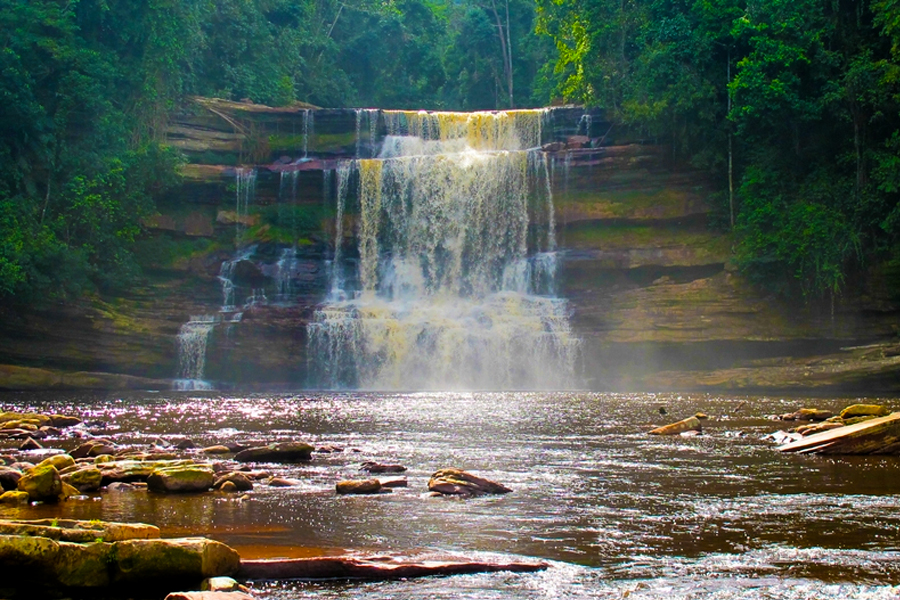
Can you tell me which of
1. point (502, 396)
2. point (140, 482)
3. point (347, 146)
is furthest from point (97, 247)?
point (140, 482)

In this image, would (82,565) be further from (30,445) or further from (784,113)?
(784,113)

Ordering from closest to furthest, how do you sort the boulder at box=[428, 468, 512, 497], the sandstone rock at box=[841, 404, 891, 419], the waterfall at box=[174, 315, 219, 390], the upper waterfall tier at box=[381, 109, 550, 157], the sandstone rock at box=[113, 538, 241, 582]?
the sandstone rock at box=[113, 538, 241, 582] < the boulder at box=[428, 468, 512, 497] < the sandstone rock at box=[841, 404, 891, 419] < the waterfall at box=[174, 315, 219, 390] < the upper waterfall tier at box=[381, 109, 550, 157]

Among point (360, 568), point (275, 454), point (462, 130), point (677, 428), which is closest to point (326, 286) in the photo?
point (462, 130)

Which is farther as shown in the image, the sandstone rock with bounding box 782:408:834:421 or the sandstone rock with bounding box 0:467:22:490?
the sandstone rock with bounding box 782:408:834:421

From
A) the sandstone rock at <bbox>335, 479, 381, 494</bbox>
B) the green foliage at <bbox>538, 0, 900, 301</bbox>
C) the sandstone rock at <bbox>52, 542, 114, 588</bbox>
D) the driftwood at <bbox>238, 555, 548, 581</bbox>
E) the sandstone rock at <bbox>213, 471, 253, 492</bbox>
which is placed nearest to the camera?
the sandstone rock at <bbox>52, 542, 114, 588</bbox>

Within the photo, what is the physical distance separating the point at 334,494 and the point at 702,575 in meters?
5.25

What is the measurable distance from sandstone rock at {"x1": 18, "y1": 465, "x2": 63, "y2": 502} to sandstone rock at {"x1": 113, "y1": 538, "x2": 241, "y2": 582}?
4078mm

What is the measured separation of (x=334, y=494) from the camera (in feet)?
37.8

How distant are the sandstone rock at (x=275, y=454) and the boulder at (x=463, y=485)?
367 cm

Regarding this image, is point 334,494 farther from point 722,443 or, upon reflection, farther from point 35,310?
point 35,310

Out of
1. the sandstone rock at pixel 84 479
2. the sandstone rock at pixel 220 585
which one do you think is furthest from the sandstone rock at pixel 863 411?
the sandstone rock at pixel 220 585

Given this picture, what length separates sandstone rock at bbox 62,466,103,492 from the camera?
11516mm

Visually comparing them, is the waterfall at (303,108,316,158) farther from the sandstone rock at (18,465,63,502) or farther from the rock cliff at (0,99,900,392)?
the sandstone rock at (18,465,63,502)

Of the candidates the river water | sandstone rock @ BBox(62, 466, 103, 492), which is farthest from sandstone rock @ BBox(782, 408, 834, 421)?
sandstone rock @ BBox(62, 466, 103, 492)
